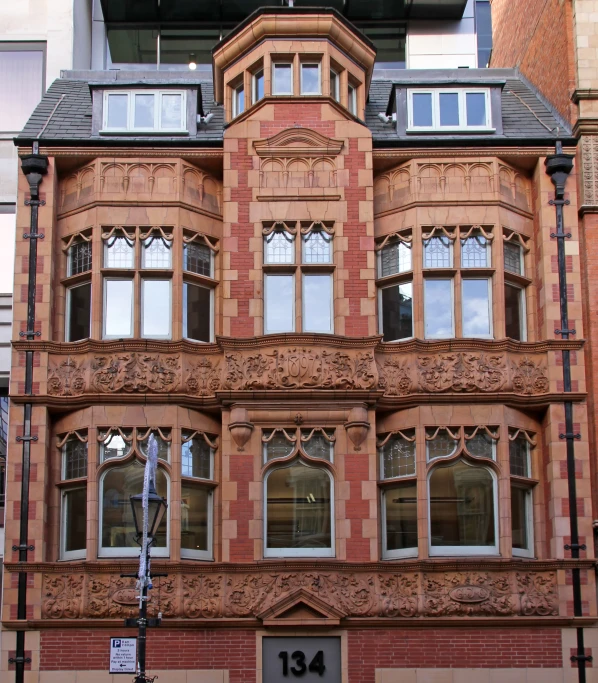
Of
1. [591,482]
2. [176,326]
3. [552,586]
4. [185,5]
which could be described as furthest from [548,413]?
[185,5]

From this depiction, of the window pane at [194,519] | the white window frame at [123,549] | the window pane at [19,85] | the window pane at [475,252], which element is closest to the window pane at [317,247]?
the window pane at [475,252]

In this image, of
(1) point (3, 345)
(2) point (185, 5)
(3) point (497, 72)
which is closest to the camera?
(1) point (3, 345)

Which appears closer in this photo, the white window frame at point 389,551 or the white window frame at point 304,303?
the white window frame at point 389,551

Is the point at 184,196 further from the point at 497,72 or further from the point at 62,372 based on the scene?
the point at 497,72

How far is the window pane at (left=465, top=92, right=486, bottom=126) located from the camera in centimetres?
2567

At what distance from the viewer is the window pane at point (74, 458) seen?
2306cm

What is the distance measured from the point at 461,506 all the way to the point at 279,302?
5470 millimetres

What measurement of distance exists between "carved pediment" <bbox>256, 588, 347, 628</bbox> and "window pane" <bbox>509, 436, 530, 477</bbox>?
4514 mm

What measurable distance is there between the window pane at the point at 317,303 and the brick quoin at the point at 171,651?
622cm

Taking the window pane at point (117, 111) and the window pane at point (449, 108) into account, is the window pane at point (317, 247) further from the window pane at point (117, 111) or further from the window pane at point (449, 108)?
the window pane at point (117, 111)

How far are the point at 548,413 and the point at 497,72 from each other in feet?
31.3

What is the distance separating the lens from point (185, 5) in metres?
31.4

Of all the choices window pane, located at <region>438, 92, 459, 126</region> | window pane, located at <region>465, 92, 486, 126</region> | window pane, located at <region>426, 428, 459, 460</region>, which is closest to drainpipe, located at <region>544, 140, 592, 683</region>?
window pane, located at <region>465, 92, 486, 126</region>

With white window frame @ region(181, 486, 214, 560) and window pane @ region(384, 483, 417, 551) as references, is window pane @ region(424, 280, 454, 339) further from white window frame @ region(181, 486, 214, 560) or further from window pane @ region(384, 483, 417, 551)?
white window frame @ region(181, 486, 214, 560)
